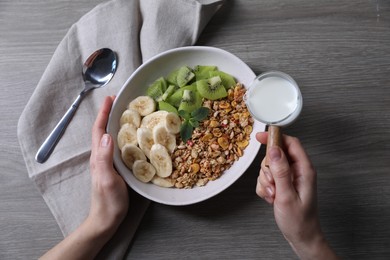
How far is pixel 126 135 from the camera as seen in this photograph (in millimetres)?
933

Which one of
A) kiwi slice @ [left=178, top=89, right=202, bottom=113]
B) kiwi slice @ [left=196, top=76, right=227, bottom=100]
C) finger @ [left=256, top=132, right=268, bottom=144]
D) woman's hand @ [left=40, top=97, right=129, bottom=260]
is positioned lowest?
woman's hand @ [left=40, top=97, right=129, bottom=260]

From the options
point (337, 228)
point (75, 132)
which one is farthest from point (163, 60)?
point (337, 228)

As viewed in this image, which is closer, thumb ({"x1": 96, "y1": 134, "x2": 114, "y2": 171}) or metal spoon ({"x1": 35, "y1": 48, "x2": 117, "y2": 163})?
thumb ({"x1": 96, "y1": 134, "x2": 114, "y2": 171})

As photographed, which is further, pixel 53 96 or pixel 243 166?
pixel 53 96

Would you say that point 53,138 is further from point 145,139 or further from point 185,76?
point 185,76

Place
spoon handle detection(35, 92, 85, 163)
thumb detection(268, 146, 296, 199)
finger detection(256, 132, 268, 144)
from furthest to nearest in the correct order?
spoon handle detection(35, 92, 85, 163)
finger detection(256, 132, 268, 144)
thumb detection(268, 146, 296, 199)

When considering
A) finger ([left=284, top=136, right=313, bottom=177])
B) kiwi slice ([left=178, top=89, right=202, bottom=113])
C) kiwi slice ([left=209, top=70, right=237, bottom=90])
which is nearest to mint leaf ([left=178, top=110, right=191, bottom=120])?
kiwi slice ([left=178, top=89, right=202, bottom=113])

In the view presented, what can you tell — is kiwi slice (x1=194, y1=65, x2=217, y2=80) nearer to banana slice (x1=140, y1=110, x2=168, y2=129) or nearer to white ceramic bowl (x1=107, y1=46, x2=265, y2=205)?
white ceramic bowl (x1=107, y1=46, x2=265, y2=205)

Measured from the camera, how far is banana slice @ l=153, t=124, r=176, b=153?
3.00 feet

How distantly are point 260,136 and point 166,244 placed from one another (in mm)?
332

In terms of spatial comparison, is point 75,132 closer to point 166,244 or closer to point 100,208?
point 100,208

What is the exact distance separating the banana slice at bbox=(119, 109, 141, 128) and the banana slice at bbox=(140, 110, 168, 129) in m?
0.01

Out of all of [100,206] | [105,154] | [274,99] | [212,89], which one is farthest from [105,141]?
[274,99]

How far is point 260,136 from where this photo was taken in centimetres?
87
